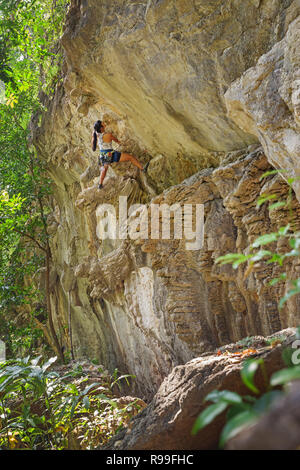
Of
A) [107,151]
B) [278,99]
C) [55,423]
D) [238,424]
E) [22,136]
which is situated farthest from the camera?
[22,136]

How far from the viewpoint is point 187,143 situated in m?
6.41

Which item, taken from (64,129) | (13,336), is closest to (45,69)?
(64,129)

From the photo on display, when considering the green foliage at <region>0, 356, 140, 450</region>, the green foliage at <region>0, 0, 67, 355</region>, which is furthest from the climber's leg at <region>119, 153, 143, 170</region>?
the green foliage at <region>0, 356, 140, 450</region>

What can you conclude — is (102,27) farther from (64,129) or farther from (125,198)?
(64,129)

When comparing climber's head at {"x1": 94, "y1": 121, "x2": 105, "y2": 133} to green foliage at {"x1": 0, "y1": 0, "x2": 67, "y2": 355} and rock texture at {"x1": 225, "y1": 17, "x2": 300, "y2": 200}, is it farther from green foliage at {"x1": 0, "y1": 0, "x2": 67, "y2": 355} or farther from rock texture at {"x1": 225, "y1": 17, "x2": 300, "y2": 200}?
rock texture at {"x1": 225, "y1": 17, "x2": 300, "y2": 200}

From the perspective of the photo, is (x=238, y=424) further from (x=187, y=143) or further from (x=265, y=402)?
(x=187, y=143)

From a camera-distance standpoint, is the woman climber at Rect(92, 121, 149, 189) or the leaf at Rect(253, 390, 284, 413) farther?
the woman climber at Rect(92, 121, 149, 189)

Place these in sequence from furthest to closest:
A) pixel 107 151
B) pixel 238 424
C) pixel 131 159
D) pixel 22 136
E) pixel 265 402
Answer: pixel 22 136 < pixel 131 159 < pixel 107 151 < pixel 265 402 < pixel 238 424

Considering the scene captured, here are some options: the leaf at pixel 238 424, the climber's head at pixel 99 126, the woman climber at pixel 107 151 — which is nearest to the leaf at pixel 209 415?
the leaf at pixel 238 424

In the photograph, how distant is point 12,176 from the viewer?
34.9ft

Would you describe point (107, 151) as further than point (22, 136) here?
No

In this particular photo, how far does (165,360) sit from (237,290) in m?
2.00

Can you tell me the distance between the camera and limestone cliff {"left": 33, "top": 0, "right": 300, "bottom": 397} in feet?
14.2

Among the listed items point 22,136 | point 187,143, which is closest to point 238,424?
point 187,143
